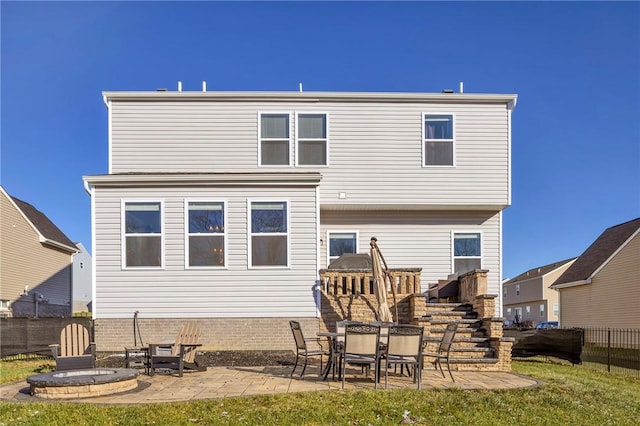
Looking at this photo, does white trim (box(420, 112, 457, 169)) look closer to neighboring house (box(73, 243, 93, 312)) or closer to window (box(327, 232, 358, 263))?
window (box(327, 232, 358, 263))

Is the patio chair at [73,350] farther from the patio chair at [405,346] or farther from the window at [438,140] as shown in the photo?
the window at [438,140]

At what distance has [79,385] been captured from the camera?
7.04 metres

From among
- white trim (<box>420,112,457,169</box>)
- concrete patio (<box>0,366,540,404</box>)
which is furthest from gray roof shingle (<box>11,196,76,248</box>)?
white trim (<box>420,112,457,169</box>)

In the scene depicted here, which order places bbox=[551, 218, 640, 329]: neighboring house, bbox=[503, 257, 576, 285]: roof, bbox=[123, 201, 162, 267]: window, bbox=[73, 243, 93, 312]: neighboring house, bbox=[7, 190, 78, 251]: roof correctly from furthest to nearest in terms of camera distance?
bbox=[503, 257, 576, 285]: roof
bbox=[73, 243, 93, 312]: neighboring house
bbox=[7, 190, 78, 251]: roof
bbox=[551, 218, 640, 329]: neighboring house
bbox=[123, 201, 162, 267]: window

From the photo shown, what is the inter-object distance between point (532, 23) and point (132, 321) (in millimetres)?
13804

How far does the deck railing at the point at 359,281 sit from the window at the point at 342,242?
248 centimetres

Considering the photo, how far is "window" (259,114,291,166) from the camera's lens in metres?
14.3

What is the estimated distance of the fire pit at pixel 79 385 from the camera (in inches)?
276

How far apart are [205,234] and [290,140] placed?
149 inches

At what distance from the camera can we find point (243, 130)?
47.3ft

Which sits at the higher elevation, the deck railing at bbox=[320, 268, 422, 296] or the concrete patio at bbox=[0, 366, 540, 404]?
the deck railing at bbox=[320, 268, 422, 296]

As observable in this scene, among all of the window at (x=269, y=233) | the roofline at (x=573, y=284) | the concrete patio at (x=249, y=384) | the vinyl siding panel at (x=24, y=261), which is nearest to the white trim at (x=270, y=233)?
the window at (x=269, y=233)

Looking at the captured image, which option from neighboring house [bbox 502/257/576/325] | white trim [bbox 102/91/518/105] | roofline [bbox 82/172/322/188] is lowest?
neighboring house [bbox 502/257/576/325]

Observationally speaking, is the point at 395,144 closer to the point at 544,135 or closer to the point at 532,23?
the point at 532,23
